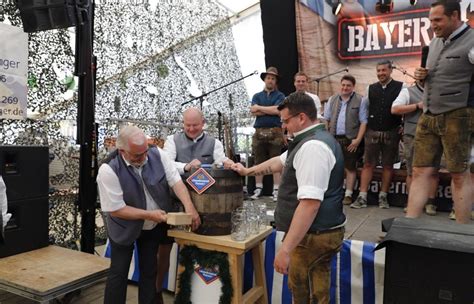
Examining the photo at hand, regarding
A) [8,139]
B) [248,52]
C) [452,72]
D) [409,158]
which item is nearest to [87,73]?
[8,139]

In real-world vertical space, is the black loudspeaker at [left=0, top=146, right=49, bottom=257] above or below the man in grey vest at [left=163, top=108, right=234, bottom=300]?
below

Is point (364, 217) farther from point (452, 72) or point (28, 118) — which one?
point (28, 118)

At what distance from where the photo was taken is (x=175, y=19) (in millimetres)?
5195

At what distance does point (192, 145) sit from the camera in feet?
9.89

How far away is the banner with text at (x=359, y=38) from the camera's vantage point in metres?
5.07

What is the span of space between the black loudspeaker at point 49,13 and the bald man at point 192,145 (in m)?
1.11

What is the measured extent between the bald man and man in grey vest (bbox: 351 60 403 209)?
1952mm

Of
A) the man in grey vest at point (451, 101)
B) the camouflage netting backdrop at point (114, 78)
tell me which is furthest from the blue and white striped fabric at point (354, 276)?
the camouflage netting backdrop at point (114, 78)

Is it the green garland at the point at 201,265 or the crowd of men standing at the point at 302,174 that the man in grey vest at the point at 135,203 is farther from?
the green garland at the point at 201,265

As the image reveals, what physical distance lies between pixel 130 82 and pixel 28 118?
53.2 inches

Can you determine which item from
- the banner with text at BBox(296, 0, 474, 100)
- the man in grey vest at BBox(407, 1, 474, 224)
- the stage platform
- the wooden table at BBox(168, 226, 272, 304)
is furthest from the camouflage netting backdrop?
the man in grey vest at BBox(407, 1, 474, 224)

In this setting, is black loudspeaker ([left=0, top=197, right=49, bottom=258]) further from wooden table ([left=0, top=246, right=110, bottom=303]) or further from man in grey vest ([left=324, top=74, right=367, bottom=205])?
man in grey vest ([left=324, top=74, right=367, bottom=205])

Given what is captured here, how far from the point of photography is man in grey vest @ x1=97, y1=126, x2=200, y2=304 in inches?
81.7

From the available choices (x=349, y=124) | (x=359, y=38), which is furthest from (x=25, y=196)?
(x=359, y=38)
